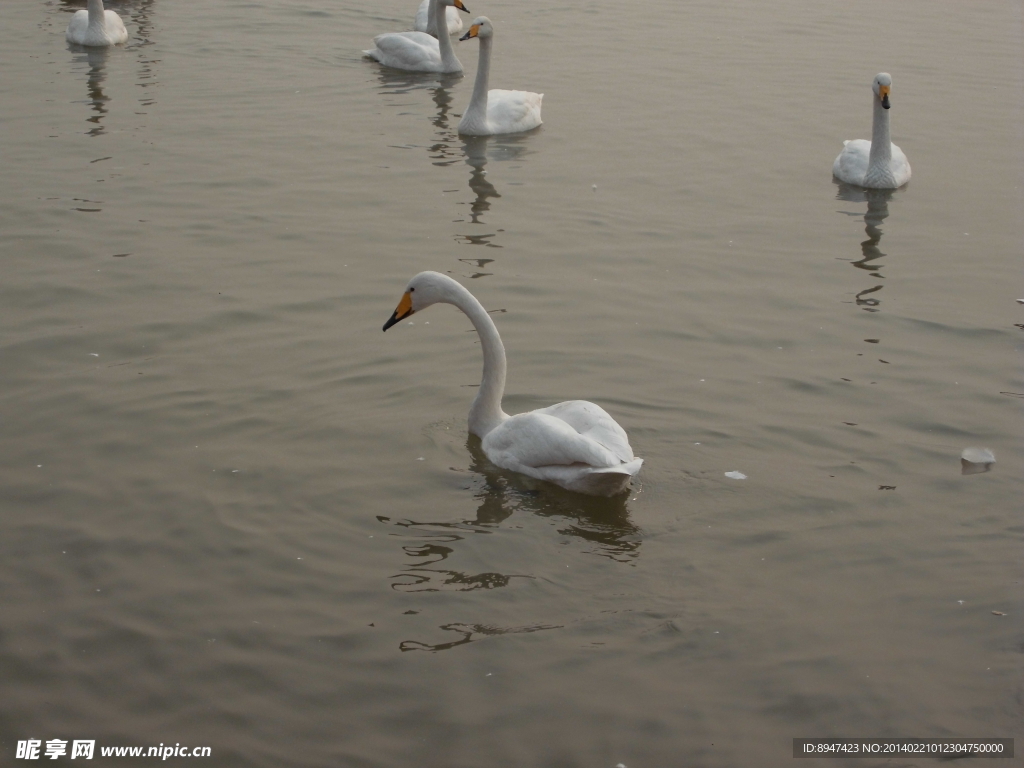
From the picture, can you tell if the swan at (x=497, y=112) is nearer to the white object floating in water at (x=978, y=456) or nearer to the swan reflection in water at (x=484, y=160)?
the swan reflection in water at (x=484, y=160)

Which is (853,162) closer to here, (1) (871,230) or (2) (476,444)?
(1) (871,230)

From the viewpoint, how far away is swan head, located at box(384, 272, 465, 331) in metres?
7.27

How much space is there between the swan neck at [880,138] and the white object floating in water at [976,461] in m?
5.93

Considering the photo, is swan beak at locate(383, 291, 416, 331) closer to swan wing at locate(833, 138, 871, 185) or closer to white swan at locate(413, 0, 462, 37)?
swan wing at locate(833, 138, 871, 185)

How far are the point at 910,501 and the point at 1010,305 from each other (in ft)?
12.1

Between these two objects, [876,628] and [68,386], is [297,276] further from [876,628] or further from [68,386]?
[876,628]

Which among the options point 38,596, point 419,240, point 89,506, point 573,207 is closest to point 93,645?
point 38,596

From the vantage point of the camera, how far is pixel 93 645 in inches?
211

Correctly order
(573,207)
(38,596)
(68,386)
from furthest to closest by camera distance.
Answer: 1. (573,207)
2. (68,386)
3. (38,596)

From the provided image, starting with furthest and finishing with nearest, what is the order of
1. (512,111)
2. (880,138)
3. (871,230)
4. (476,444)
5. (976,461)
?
(512,111) < (880,138) < (871,230) < (476,444) < (976,461)

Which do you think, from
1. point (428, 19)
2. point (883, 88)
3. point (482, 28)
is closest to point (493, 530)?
point (883, 88)

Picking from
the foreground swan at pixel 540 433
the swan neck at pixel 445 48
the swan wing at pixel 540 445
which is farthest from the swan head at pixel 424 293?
the swan neck at pixel 445 48

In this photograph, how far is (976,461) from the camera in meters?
7.22

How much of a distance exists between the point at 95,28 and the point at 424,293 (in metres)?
12.1
